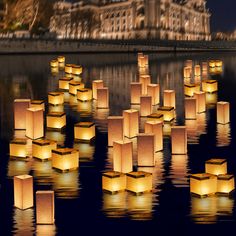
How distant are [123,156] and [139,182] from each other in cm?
180

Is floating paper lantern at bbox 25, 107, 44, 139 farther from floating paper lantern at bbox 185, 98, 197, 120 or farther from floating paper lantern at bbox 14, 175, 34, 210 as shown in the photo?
floating paper lantern at bbox 14, 175, 34, 210

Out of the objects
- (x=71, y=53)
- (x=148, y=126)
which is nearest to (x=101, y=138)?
(x=148, y=126)

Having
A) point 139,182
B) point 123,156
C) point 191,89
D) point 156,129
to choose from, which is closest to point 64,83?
point 191,89

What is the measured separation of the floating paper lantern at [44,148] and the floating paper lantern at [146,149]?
7.99 ft

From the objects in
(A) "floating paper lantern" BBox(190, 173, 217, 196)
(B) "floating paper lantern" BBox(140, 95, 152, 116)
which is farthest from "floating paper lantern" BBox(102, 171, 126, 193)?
(B) "floating paper lantern" BBox(140, 95, 152, 116)

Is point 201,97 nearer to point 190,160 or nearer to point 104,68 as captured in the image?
point 190,160

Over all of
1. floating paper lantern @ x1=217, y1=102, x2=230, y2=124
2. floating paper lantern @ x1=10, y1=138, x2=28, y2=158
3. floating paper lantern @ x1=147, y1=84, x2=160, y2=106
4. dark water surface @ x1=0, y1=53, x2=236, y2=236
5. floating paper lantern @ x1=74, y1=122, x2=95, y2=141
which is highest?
floating paper lantern @ x1=147, y1=84, x2=160, y2=106

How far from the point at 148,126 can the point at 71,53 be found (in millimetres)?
80716

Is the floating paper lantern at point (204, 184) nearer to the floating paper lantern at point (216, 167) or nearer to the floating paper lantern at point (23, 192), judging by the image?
the floating paper lantern at point (216, 167)

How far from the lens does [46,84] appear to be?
144 ft

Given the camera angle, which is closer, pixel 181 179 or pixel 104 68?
pixel 181 179

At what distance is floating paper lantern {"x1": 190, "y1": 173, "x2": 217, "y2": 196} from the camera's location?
49.8ft

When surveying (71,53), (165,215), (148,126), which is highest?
(71,53)

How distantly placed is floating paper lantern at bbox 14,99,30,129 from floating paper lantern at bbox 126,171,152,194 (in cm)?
955
